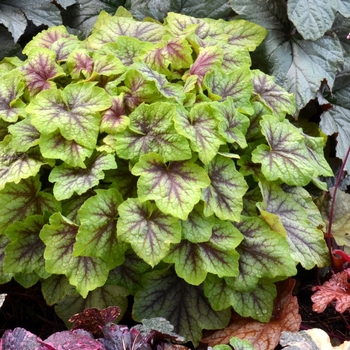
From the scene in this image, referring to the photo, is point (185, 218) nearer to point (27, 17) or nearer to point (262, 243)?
point (262, 243)

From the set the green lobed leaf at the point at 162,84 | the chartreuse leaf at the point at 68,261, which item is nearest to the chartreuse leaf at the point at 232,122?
the green lobed leaf at the point at 162,84

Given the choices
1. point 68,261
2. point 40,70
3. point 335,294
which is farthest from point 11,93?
point 335,294

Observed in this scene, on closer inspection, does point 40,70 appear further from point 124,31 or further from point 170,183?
point 170,183

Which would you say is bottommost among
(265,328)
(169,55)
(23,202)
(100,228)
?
(265,328)

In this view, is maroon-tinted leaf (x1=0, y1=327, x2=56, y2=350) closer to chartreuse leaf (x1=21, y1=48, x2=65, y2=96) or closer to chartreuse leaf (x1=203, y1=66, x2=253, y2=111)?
chartreuse leaf (x1=21, y1=48, x2=65, y2=96)

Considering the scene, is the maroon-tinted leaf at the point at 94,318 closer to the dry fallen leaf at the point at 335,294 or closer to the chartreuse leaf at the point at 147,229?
the chartreuse leaf at the point at 147,229

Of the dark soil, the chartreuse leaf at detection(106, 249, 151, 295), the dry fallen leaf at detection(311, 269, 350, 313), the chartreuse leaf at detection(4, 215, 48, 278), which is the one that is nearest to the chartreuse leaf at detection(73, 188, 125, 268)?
the chartreuse leaf at detection(106, 249, 151, 295)
